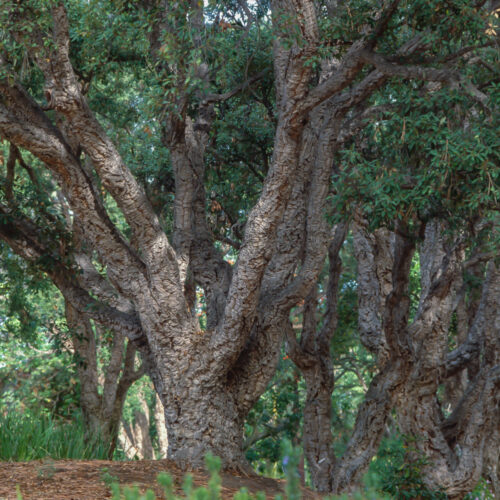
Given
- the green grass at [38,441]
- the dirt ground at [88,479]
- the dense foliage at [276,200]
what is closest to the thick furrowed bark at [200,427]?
the dense foliage at [276,200]

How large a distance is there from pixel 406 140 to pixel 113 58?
17.0 ft

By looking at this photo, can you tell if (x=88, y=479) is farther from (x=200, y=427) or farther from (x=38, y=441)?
(x=38, y=441)

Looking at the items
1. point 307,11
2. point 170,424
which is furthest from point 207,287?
point 307,11

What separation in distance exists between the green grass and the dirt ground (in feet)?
1.76

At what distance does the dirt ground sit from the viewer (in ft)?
20.3

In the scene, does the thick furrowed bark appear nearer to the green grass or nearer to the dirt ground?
the dirt ground

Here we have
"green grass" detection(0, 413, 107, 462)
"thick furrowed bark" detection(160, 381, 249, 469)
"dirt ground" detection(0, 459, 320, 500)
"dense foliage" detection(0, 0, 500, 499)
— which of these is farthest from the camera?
"green grass" detection(0, 413, 107, 462)

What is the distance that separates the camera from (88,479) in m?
6.78

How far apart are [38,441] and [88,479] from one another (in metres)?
1.74

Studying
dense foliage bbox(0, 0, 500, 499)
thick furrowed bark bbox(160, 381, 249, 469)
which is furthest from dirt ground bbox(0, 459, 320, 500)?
dense foliage bbox(0, 0, 500, 499)

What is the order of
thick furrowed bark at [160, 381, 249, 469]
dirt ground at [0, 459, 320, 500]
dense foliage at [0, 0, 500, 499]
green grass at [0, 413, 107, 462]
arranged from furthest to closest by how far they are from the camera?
green grass at [0, 413, 107, 462]
thick furrowed bark at [160, 381, 249, 469]
dense foliage at [0, 0, 500, 499]
dirt ground at [0, 459, 320, 500]

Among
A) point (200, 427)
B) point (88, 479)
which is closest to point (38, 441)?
point (88, 479)

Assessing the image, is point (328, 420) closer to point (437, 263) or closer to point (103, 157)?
point (437, 263)

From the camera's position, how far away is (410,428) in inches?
401
